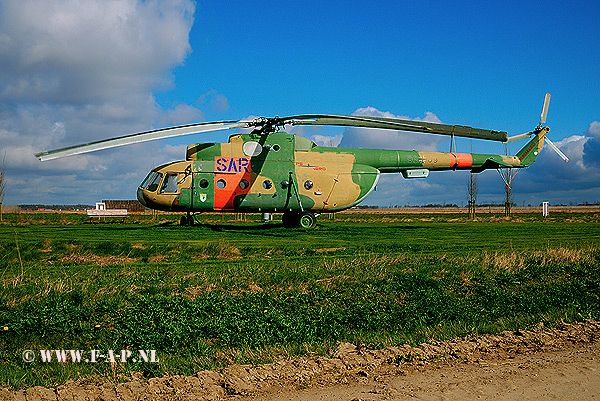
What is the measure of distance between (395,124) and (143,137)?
1058 cm

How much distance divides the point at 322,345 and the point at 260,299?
2898 mm

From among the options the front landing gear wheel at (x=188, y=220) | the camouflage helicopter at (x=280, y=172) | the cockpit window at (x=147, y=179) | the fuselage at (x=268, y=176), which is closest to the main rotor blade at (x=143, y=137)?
the camouflage helicopter at (x=280, y=172)

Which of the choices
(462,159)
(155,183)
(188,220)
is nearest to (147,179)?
(155,183)

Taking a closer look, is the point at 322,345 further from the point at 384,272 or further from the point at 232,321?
the point at 384,272

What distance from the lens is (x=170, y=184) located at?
23.0 meters

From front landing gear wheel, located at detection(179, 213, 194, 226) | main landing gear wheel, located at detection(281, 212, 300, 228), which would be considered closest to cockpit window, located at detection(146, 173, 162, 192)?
front landing gear wheel, located at detection(179, 213, 194, 226)

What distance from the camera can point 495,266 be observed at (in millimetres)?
12688

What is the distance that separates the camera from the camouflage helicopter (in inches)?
906

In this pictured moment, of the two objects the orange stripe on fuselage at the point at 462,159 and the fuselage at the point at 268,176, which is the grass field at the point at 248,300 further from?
the orange stripe on fuselage at the point at 462,159

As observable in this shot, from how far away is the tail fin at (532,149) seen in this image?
29.3m

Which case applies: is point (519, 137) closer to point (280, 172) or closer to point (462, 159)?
point (462, 159)

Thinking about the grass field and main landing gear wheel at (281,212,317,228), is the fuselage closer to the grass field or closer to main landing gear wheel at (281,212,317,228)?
main landing gear wheel at (281,212,317,228)

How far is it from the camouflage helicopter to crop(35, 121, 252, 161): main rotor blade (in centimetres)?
149

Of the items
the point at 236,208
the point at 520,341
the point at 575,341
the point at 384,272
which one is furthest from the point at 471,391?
the point at 236,208
